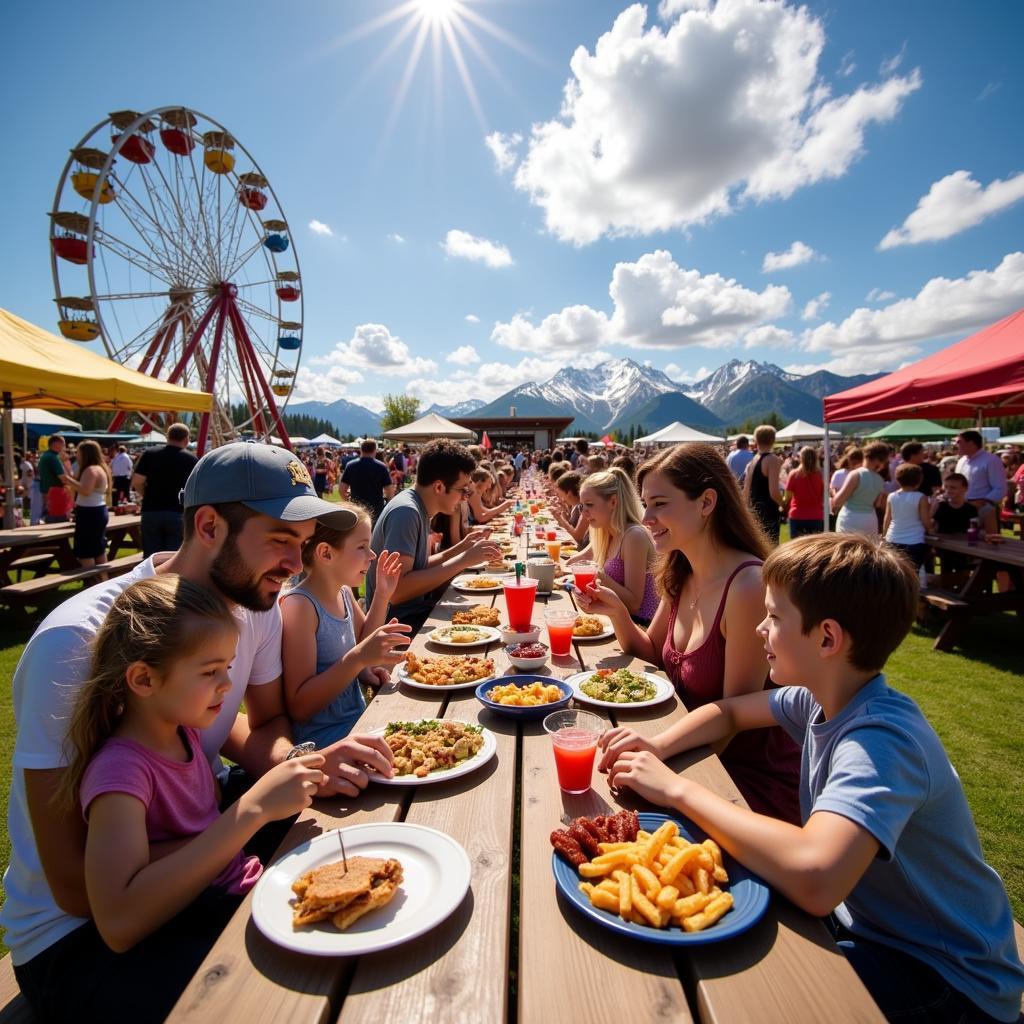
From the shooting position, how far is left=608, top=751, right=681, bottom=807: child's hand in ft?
4.51

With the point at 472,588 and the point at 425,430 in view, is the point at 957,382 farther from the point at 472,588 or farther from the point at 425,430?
the point at 425,430

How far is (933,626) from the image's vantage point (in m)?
6.68

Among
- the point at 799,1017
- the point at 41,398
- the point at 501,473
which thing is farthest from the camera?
the point at 501,473

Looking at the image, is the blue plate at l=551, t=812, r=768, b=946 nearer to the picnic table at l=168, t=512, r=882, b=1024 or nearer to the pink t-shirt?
the picnic table at l=168, t=512, r=882, b=1024

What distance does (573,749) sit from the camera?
1.50 metres

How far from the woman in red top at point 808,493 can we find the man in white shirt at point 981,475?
5.89 ft

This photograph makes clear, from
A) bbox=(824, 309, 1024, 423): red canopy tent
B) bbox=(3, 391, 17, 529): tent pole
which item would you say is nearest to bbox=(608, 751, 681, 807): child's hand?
bbox=(824, 309, 1024, 423): red canopy tent

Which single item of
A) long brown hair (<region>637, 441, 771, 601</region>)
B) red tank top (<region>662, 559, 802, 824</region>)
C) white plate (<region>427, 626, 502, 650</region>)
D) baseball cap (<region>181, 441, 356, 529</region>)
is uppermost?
baseball cap (<region>181, 441, 356, 529</region>)

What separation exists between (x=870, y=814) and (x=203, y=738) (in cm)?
182

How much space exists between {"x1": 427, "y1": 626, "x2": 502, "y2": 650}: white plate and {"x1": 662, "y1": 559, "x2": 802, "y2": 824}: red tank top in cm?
90

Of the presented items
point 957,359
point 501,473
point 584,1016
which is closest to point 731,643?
point 584,1016

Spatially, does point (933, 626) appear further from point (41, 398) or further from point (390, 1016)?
point (41, 398)

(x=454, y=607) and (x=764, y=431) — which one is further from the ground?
(x=764, y=431)

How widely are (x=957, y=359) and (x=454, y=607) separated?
19.3 ft
